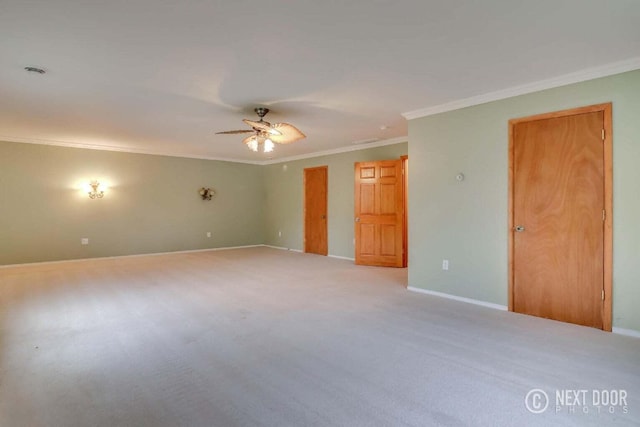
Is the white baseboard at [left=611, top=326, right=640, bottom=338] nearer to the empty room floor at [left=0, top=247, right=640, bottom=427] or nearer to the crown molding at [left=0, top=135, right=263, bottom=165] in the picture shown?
the empty room floor at [left=0, top=247, right=640, bottom=427]

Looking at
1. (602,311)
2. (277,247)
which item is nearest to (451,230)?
(602,311)

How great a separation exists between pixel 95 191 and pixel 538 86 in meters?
7.63

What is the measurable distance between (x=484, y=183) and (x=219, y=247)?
6599 millimetres

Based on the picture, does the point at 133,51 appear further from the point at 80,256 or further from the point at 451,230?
the point at 80,256

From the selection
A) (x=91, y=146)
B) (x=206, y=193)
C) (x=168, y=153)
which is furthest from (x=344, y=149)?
(x=91, y=146)

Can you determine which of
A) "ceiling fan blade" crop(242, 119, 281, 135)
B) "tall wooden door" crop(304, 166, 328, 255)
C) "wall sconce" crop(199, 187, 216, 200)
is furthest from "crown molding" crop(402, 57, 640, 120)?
"wall sconce" crop(199, 187, 216, 200)

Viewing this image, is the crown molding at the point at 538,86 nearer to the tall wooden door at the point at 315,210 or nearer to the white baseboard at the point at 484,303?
the white baseboard at the point at 484,303

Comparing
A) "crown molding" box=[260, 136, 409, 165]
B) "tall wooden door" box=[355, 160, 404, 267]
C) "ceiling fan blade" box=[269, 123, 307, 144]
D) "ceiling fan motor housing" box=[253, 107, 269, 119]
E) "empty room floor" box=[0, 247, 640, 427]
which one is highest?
"crown molding" box=[260, 136, 409, 165]

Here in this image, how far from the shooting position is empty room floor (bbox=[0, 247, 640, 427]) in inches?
71.4

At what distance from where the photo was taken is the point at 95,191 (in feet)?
21.9

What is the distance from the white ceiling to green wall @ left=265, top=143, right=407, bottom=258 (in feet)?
8.55

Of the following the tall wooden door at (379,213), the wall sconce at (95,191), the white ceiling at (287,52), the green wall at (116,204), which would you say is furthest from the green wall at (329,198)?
the wall sconce at (95,191)

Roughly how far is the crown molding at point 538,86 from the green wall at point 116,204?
5607 millimetres

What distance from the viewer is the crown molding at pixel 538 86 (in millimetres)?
2879
